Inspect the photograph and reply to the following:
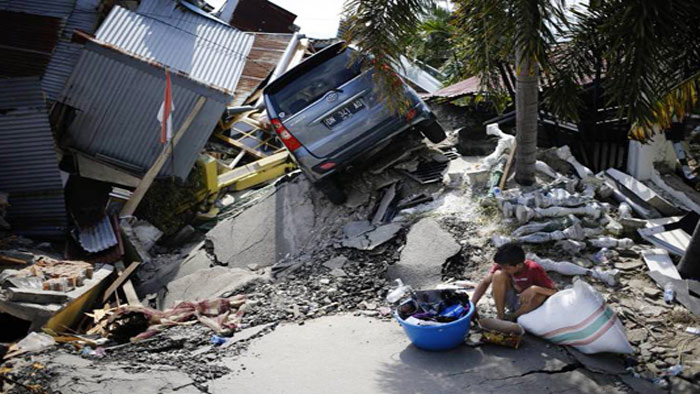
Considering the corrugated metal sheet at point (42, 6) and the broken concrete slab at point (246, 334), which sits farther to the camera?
the corrugated metal sheet at point (42, 6)

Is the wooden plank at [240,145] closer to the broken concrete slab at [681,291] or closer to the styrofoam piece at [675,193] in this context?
the styrofoam piece at [675,193]

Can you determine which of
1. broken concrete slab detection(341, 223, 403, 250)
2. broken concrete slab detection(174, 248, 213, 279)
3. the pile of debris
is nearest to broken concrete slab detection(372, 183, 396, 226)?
broken concrete slab detection(341, 223, 403, 250)

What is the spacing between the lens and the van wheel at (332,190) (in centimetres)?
1020

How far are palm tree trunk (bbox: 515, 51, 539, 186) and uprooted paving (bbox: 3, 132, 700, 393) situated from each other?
0.30 metres

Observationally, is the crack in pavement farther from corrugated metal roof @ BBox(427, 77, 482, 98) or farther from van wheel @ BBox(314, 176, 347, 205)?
corrugated metal roof @ BBox(427, 77, 482, 98)

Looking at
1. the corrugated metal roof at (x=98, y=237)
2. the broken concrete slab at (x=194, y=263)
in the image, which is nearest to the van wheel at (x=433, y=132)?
the broken concrete slab at (x=194, y=263)

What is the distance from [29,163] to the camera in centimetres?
1118

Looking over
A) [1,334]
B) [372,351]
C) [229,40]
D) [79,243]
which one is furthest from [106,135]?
[372,351]

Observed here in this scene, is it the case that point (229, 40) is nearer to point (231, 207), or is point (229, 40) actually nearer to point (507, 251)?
point (231, 207)

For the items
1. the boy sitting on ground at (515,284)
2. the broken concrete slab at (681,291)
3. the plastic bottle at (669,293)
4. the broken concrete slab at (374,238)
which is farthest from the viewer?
the broken concrete slab at (374,238)

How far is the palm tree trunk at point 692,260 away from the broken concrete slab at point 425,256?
2.52m

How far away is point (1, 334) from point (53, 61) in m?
5.85

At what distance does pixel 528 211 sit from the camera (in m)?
7.91

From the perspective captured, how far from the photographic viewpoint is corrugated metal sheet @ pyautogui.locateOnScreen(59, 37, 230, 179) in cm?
1237
